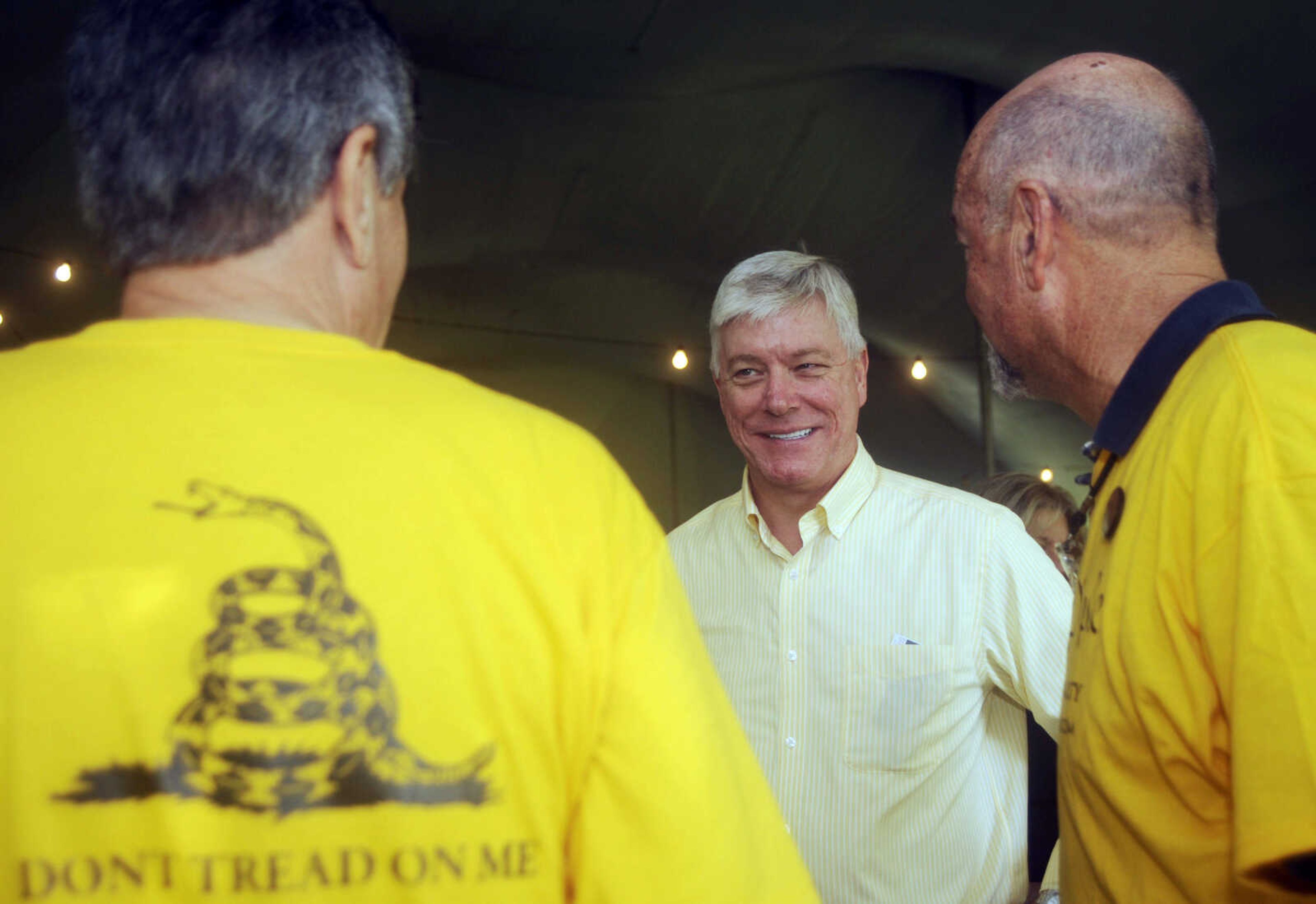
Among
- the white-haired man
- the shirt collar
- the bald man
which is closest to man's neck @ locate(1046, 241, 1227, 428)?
the bald man

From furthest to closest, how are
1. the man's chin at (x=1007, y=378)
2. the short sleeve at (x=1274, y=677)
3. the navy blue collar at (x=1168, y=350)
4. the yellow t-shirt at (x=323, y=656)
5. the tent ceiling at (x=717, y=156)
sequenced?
the tent ceiling at (x=717, y=156) < the man's chin at (x=1007, y=378) < the navy blue collar at (x=1168, y=350) < the short sleeve at (x=1274, y=677) < the yellow t-shirt at (x=323, y=656)

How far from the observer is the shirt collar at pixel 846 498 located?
2.53 metres

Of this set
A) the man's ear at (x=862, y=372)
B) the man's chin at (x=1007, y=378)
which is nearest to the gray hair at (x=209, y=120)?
the man's chin at (x=1007, y=378)

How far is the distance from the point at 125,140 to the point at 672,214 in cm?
905

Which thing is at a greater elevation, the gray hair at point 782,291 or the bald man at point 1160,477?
the gray hair at point 782,291

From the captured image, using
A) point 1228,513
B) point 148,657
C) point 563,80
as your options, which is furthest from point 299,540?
point 563,80

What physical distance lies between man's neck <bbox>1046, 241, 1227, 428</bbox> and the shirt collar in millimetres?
1083

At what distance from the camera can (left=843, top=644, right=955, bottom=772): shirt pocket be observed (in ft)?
7.52

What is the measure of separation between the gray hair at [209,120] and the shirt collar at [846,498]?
1.64 meters

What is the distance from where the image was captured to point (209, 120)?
0.98m

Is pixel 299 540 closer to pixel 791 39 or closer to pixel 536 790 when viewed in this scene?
pixel 536 790

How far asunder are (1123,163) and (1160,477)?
0.41 m

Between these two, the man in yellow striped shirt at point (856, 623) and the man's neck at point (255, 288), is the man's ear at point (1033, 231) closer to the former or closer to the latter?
the man's neck at point (255, 288)

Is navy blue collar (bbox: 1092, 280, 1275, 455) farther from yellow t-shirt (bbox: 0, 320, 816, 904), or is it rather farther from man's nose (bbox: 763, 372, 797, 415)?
man's nose (bbox: 763, 372, 797, 415)
